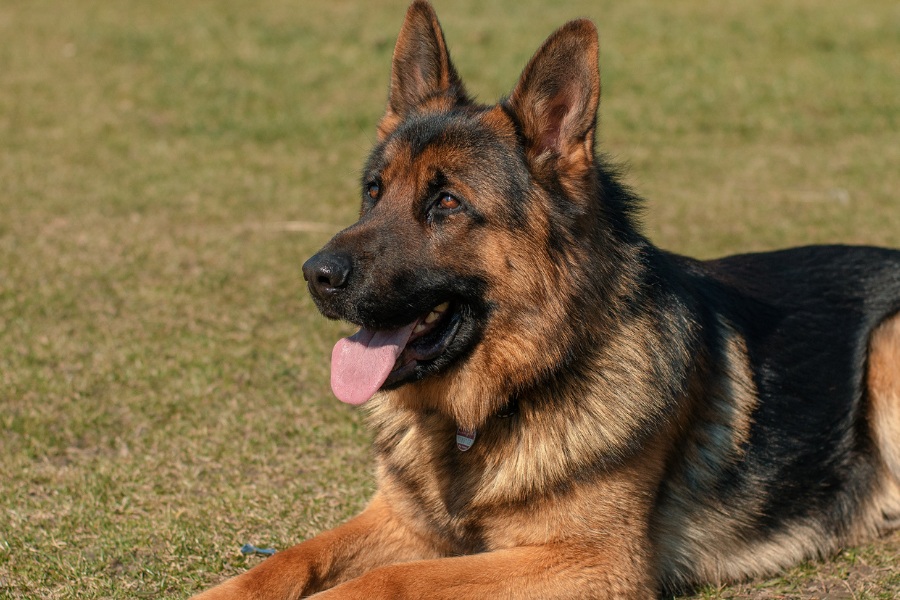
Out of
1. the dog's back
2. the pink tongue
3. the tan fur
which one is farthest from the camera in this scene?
the tan fur

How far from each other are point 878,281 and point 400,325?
2.56 metres

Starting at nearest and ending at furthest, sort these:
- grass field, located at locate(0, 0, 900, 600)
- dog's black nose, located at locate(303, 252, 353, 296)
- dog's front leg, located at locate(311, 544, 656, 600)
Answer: dog's front leg, located at locate(311, 544, 656, 600), dog's black nose, located at locate(303, 252, 353, 296), grass field, located at locate(0, 0, 900, 600)

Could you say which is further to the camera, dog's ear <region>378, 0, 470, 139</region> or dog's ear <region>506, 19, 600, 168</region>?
dog's ear <region>378, 0, 470, 139</region>

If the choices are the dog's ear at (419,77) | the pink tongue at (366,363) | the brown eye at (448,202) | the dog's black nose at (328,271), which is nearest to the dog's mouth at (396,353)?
the pink tongue at (366,363)

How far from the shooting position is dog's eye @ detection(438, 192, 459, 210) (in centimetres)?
400

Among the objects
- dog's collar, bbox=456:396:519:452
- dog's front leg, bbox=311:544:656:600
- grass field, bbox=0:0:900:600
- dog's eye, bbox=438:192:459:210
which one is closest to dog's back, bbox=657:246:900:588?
grass field, bbox=0:0:900:600

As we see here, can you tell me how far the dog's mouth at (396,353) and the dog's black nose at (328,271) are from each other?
28 cm

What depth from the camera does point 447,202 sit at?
4016mm

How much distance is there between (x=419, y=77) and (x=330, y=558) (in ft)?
7.10

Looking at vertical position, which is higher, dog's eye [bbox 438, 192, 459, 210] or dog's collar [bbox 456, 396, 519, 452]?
dog's eye [bbox 438, 192, 459, 210]

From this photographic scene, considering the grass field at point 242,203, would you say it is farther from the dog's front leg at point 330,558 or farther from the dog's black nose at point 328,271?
the dog's black nose at point 328,271

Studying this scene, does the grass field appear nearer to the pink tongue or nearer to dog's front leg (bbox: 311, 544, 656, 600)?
dog's front leg (bbox: 311, 544, 656, 600)

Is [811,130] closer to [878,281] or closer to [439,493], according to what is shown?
[878,281]

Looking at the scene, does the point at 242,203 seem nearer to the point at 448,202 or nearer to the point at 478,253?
the point at 448,202
